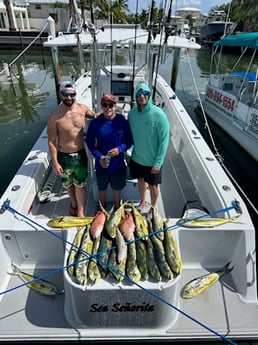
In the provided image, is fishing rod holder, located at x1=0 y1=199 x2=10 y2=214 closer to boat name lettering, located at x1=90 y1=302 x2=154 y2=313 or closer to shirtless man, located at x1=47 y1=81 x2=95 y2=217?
shirtless man, located at x1=47 y1=81 x2=95 y2=217

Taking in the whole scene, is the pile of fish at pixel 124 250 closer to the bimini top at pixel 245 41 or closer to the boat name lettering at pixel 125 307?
the boat name lettering at pixel 125 307

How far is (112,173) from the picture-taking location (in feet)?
9.91

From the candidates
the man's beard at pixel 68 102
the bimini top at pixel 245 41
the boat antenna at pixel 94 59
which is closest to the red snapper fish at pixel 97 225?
the man's beard at pixel 68 102

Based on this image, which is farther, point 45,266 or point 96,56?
point 96,56

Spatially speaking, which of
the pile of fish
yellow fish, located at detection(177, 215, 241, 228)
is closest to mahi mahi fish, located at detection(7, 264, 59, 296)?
the pile of fish

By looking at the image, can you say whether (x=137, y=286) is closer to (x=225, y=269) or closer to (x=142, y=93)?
(x=225, y=269)

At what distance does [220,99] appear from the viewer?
9.35 metres

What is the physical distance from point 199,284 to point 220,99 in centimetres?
805

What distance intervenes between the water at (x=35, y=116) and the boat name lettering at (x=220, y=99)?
82cm

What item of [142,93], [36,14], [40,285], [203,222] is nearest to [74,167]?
[142,93]

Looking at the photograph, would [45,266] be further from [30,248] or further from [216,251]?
[216,251]

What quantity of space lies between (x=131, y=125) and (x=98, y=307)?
5.35 feet

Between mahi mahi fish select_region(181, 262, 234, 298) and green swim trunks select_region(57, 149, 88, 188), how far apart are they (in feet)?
4.90

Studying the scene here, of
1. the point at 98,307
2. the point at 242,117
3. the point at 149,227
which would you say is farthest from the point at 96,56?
the point at 242,117
